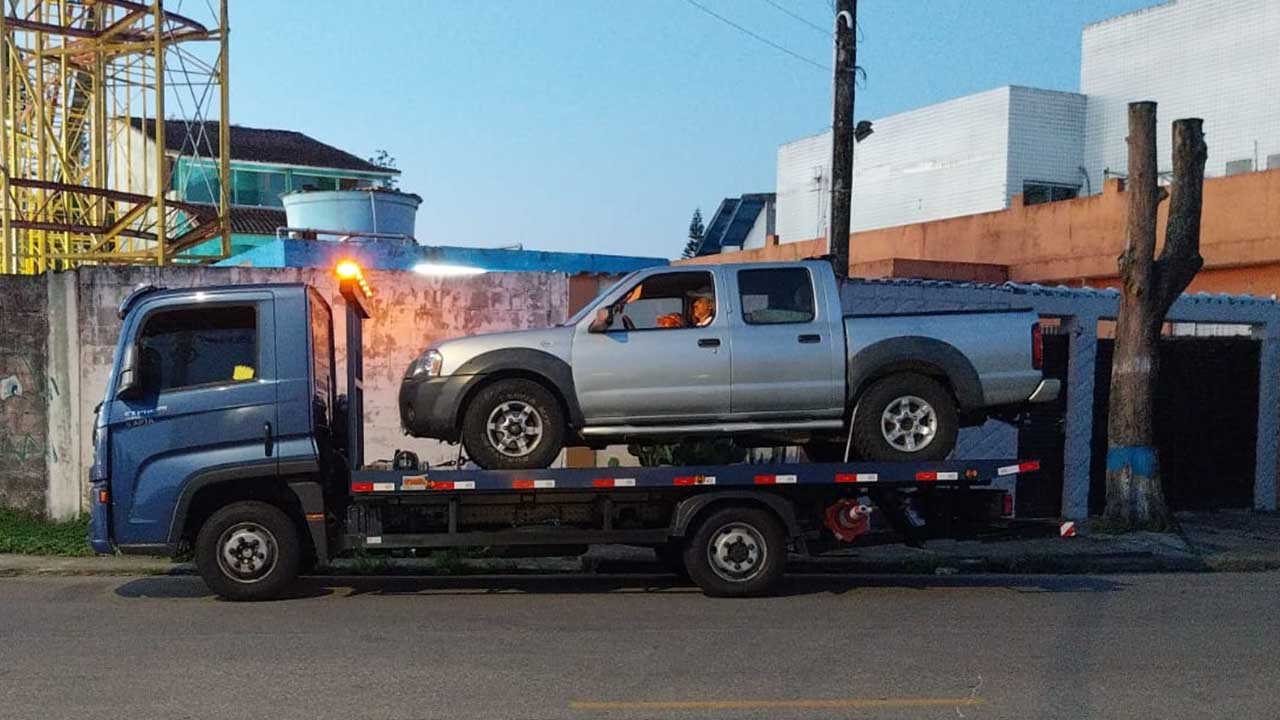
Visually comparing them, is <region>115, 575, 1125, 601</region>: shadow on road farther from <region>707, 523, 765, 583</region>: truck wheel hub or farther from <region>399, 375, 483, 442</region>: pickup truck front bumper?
<region>399, 375, 483, 442</region>: pickup truck front bumper

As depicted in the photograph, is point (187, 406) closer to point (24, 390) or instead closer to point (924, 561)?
point (24, 390)

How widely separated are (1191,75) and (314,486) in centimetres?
2874

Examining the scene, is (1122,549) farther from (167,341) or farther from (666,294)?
(167,341)

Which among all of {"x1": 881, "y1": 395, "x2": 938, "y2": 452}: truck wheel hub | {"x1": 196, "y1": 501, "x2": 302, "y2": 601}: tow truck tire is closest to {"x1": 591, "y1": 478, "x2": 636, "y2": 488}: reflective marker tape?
{"x1": 881, "y1": 395, "x2": 938, "y2": 452}: truck wheel hub

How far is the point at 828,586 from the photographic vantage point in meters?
10.4

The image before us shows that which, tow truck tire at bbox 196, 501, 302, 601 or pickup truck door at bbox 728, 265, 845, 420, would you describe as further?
pickup truck door at bbox 728, 265, 845, 420

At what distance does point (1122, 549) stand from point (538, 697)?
25.3 feet

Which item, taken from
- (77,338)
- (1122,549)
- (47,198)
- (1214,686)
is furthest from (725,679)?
(47,198)

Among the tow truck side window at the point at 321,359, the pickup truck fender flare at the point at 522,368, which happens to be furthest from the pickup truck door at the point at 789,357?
the tow truck side window at the point at 321,359

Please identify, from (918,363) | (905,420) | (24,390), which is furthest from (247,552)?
(24,390)

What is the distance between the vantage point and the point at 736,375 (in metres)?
9.47

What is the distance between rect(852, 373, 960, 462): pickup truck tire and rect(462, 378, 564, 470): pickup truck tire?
94.2 inches

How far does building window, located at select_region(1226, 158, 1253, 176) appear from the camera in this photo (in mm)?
28375

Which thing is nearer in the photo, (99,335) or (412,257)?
(99,335)
